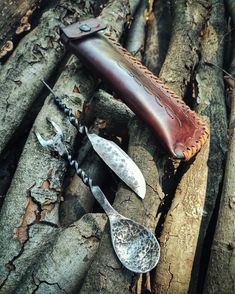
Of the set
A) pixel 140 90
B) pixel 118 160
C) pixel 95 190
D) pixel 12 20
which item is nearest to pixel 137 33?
pixel 12 20

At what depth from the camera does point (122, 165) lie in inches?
71.0

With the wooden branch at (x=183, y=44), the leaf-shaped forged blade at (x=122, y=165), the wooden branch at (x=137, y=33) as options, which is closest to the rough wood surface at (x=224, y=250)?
the leaf-shaped forged blade at (x=122, y=165)

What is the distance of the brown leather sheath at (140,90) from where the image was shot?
1814 millimetres

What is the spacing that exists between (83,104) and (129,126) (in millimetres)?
341

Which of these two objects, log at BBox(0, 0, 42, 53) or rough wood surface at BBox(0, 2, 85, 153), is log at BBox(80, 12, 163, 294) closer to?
rough wood surface at BBox(0, 2, 85, 153)

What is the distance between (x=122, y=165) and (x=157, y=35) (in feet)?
4.79

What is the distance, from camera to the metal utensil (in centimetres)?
173

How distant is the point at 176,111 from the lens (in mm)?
1913

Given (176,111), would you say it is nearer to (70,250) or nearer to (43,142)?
(43,142)

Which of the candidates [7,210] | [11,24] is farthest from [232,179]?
[11,24]

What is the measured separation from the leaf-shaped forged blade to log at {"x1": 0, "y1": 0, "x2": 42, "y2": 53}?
105cm

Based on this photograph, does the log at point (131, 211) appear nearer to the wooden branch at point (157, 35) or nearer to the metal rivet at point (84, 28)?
the metal rivet at point (84, 28)

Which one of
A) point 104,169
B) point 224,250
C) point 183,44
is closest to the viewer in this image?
point 224,250

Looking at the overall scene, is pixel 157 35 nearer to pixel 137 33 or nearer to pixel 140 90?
pixel 137 33
